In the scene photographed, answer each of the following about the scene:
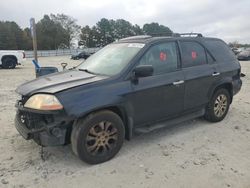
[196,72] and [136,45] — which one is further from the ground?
[136,45]

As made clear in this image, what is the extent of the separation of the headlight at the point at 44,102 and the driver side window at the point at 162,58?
4.60ft

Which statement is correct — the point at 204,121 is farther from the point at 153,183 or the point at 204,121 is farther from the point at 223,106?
the point at 153,183

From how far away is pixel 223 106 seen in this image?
5.64 metres

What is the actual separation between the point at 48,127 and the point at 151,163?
4.72 feet

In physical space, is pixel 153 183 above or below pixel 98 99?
below

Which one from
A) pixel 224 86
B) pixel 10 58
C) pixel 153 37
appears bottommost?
pixel 10 58

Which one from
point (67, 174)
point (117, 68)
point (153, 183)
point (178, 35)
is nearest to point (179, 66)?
point (178, 35)

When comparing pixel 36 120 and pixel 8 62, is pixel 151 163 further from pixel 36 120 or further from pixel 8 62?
pixel 8 62

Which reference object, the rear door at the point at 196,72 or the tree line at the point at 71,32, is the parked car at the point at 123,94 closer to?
the rear door at the point at 196,72

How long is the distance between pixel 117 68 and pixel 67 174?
1.60 m

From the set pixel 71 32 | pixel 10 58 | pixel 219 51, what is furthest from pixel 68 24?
pixel 219 51

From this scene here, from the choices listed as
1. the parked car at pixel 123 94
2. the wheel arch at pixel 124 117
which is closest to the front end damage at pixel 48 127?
the parked car at pixel 123 94

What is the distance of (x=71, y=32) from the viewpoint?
290 feet

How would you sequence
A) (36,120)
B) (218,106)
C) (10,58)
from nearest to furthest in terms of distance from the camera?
1. (36,120)
2. (218,106)
3. (10,58)
